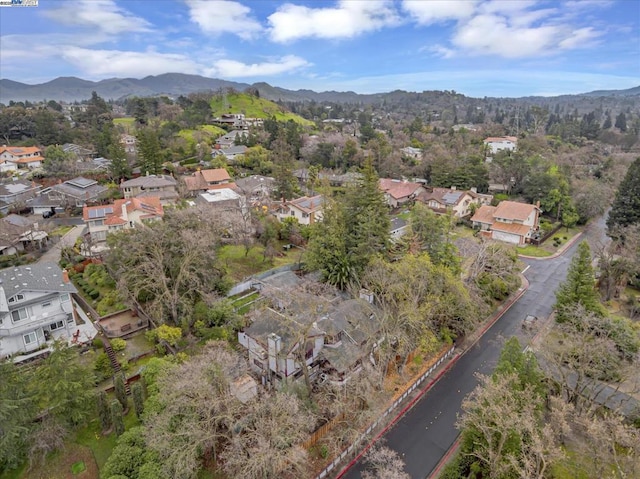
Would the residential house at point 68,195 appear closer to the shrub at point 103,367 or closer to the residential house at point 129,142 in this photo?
the residential house at point 129,142

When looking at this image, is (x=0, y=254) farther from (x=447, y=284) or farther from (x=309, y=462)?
(x=447, y=284)

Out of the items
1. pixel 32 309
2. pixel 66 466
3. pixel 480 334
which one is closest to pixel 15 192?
pixel 32 309

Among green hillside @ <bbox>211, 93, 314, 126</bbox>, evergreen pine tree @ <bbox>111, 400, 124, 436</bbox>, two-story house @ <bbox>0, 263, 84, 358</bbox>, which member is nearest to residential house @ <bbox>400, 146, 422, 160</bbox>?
green hillside @ <bbox>211, 93, 314, 126</bbox>

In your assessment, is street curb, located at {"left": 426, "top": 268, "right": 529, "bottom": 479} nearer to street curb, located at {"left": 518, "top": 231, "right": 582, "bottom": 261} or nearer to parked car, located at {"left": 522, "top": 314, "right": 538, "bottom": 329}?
parked car, located at {"left": 522, "top": 314, "right": 538, "bottom": 329}

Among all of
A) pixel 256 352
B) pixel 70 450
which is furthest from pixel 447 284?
pixel 70 450

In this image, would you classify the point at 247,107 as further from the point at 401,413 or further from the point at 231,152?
the point at 401,413

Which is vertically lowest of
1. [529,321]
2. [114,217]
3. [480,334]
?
[480,334]

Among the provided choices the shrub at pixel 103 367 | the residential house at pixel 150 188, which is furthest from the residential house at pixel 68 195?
the shrub at pixel 103 367
